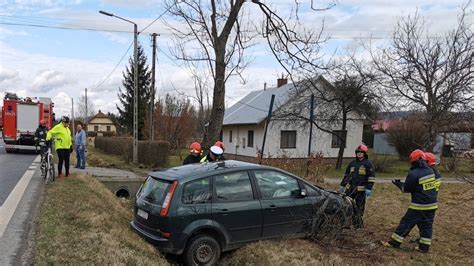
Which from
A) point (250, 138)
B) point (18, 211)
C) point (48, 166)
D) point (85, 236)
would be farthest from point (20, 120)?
point (85, 236)

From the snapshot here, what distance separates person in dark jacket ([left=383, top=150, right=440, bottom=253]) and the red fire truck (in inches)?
757

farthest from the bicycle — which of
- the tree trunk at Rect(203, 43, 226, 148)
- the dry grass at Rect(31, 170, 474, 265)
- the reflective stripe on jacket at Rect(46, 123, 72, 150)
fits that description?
the tree trunk at Rect(203, 43, 226, 148)

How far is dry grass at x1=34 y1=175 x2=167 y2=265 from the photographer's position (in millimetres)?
5136

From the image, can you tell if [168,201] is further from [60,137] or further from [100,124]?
[100,124]

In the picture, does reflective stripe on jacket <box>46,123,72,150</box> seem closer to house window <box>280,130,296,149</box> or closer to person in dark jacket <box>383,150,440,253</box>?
person in dark jacket <box>383,150,440,253</box>

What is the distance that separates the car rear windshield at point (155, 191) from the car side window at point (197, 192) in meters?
0.30

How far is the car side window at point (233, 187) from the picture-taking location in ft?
21.2

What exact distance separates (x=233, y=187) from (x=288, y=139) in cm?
2492

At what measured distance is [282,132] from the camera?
31.0m

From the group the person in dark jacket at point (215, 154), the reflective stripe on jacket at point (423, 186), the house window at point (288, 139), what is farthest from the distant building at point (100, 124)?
the reflective stripe on jacket at point (423, 186)

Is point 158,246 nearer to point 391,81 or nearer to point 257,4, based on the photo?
point 257,4

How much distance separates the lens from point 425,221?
7.18 meters

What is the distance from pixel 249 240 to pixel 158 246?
4.65 feet

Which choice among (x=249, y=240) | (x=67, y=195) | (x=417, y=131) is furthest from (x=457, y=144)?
(x=417, y=131)
